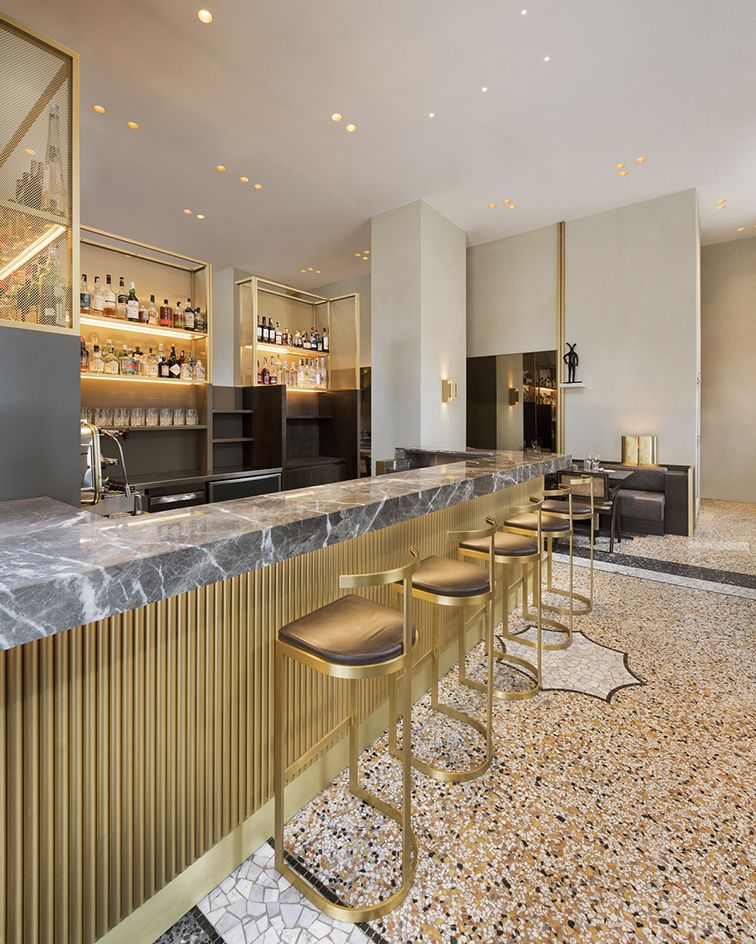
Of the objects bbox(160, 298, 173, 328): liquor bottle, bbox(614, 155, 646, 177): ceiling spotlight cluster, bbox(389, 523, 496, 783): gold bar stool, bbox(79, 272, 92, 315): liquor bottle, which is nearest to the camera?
bbox(389, 523, 496, 783): gold bar stool

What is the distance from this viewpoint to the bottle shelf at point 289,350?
565 cm

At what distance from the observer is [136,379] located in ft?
13.8

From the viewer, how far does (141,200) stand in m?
5.86

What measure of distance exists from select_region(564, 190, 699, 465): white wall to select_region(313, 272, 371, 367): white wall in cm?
328

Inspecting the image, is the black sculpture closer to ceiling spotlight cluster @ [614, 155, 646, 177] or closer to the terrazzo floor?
ceiling spotlight cluster @ [614, 155, 646, 177]

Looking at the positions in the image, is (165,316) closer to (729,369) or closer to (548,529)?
(548,529)

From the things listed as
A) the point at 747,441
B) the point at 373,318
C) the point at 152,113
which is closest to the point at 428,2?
the point at 152,113

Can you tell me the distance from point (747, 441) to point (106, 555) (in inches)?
380

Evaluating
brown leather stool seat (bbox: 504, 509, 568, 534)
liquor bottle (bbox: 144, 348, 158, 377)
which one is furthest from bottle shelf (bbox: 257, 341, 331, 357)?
brown leather stool seat (bbox: 504, 509, 568, 534)

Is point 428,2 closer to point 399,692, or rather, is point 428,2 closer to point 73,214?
point 73,214

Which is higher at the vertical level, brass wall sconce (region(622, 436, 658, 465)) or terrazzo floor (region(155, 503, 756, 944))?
brass wall sconce (region(622, 436, 658, 465))

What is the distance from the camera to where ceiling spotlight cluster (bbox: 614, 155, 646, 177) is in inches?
204

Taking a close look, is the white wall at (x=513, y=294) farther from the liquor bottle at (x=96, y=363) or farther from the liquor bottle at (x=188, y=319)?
the liquor bottle at (x=96, y=363)

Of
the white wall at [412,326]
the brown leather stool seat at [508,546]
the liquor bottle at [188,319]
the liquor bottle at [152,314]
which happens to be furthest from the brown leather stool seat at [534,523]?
the liquor bottle at [152,314]
